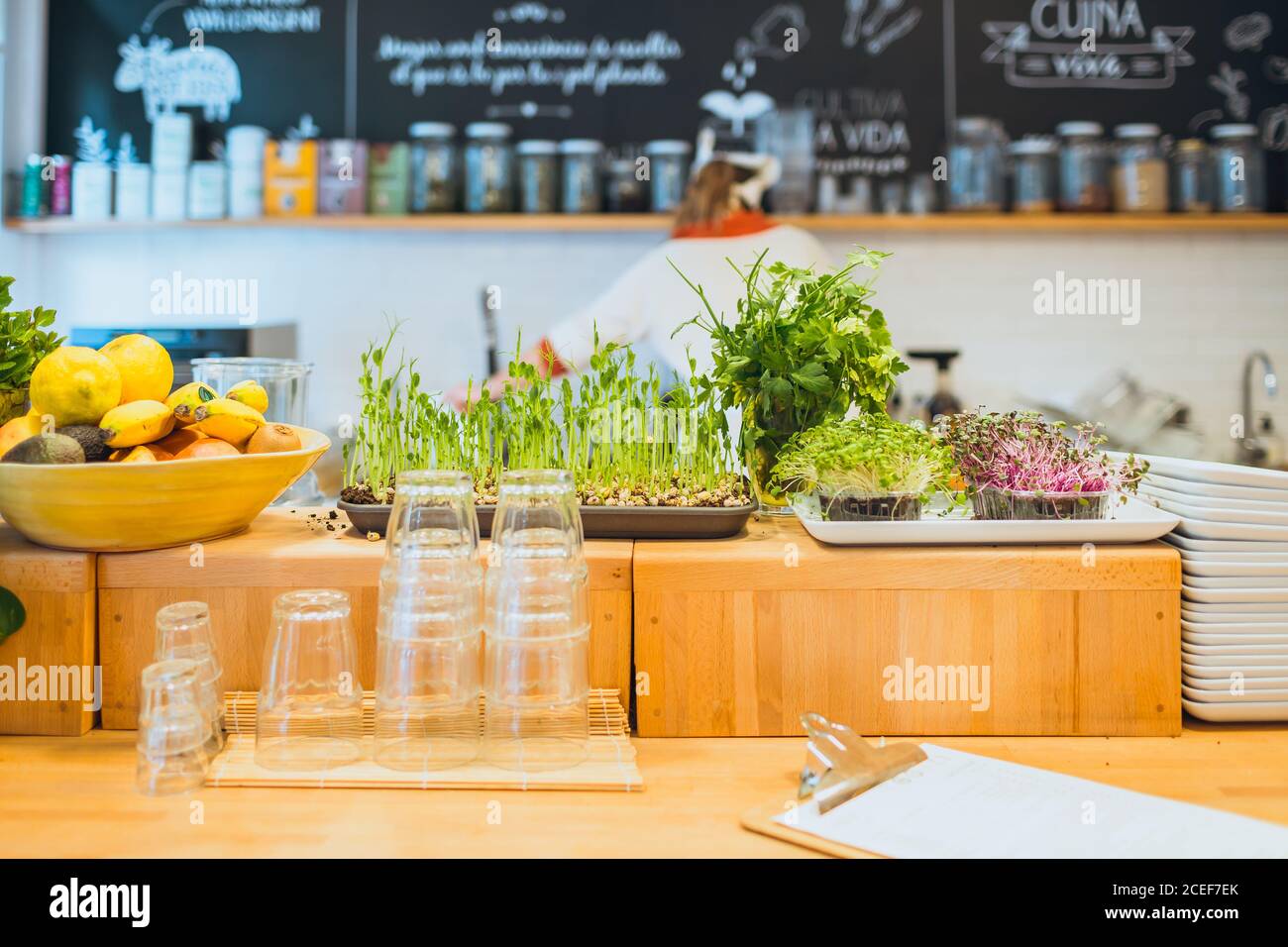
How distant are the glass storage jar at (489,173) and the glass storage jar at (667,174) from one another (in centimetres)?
51

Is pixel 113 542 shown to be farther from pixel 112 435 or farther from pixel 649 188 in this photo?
pixel 649 188

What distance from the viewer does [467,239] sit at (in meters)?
4.36

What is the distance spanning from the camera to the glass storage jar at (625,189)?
164 inches

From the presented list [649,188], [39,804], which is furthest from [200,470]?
[649,188]

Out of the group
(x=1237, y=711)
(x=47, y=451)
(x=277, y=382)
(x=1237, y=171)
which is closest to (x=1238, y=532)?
(x=1237, y=711)

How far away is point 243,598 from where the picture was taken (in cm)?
152

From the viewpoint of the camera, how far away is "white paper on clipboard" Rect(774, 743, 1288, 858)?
1.14 metres

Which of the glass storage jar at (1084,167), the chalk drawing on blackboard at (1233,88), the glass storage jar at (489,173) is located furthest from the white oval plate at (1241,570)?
the chalk drawing on blackboard at (1233,88)

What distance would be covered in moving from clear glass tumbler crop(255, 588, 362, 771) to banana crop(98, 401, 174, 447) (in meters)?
0.35

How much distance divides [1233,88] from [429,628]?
3964 millimetres

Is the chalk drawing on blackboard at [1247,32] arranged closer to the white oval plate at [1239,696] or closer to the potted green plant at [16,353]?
the white oval plate at [1239,696]
